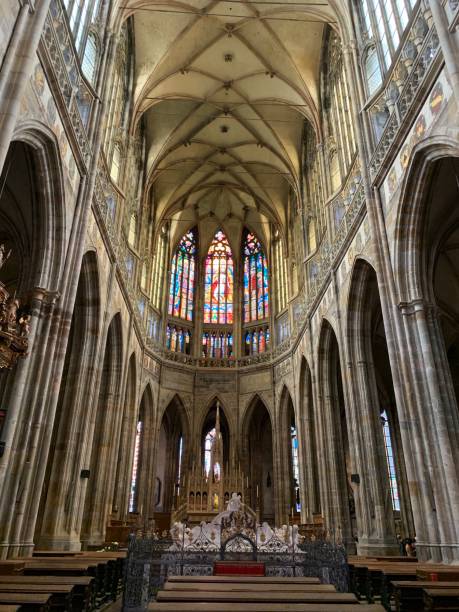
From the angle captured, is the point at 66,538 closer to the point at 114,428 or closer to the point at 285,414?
the point at 114,428

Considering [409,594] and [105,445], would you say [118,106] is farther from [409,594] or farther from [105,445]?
[409,594]

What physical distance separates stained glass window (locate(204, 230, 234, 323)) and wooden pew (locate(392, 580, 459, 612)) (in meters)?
26.6

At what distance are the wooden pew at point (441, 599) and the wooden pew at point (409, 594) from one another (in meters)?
0.20

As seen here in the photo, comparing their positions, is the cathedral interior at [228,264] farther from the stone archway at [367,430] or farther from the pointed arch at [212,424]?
the pointed arch at [212,424]

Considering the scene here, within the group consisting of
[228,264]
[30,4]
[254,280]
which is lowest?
[30,4]

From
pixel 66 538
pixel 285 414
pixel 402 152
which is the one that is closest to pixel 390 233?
pixel 402 152

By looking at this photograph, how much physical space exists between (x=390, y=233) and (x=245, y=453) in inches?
791

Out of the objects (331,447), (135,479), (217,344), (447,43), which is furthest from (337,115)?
(135,479)

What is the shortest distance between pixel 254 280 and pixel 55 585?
29.3 m

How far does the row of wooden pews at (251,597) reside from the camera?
3904 millimetres

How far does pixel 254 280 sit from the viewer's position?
34062 millimetres

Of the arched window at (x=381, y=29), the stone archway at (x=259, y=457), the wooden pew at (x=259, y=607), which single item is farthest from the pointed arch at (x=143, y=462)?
the wooden pew at (x=259, y=607)

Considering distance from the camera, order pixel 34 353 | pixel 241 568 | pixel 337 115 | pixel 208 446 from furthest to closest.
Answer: pixel 208 446
pixel 337 115
pixel 34 353
pixel 241 568

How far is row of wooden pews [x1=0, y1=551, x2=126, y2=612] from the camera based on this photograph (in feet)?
15.4
